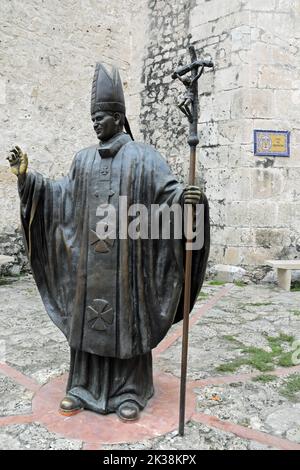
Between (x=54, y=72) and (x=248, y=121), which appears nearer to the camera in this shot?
(x=248, y=121)

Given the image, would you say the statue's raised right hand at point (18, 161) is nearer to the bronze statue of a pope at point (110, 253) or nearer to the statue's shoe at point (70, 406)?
the bronze statue of a pope at point (110, 253)

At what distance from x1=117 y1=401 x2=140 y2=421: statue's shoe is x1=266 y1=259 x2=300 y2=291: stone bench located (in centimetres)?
466

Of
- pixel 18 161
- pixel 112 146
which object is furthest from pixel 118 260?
pixel 18 161

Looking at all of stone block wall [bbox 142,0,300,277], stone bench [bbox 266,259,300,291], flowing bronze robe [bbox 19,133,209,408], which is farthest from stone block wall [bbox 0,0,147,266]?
flowing bronze robe [bbox 19,133,209,408]

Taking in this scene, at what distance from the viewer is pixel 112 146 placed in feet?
8.80

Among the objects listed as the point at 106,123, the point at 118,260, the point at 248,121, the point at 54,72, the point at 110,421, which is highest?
the point at 54,72

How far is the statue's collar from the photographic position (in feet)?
Answer: 8.78

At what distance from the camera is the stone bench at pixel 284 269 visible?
22.6 ft

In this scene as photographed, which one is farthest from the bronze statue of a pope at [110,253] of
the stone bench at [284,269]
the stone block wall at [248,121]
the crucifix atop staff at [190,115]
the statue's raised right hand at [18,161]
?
the stone block wall at [248,121]

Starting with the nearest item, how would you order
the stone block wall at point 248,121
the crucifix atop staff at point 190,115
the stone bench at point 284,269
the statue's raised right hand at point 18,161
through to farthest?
the crucifix atop staff at point 190,115
the statue's raised right hand at point 18,161
the stone bench at point 284,269
the stone block wall at point 248,121

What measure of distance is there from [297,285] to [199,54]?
14.7 ft

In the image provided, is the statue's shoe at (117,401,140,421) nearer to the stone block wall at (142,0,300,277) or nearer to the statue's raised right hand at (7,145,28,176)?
the statue's raised right hand at (7,145,28,176)

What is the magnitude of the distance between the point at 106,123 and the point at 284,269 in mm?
5178

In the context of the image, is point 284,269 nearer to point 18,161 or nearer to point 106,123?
point 106,123
